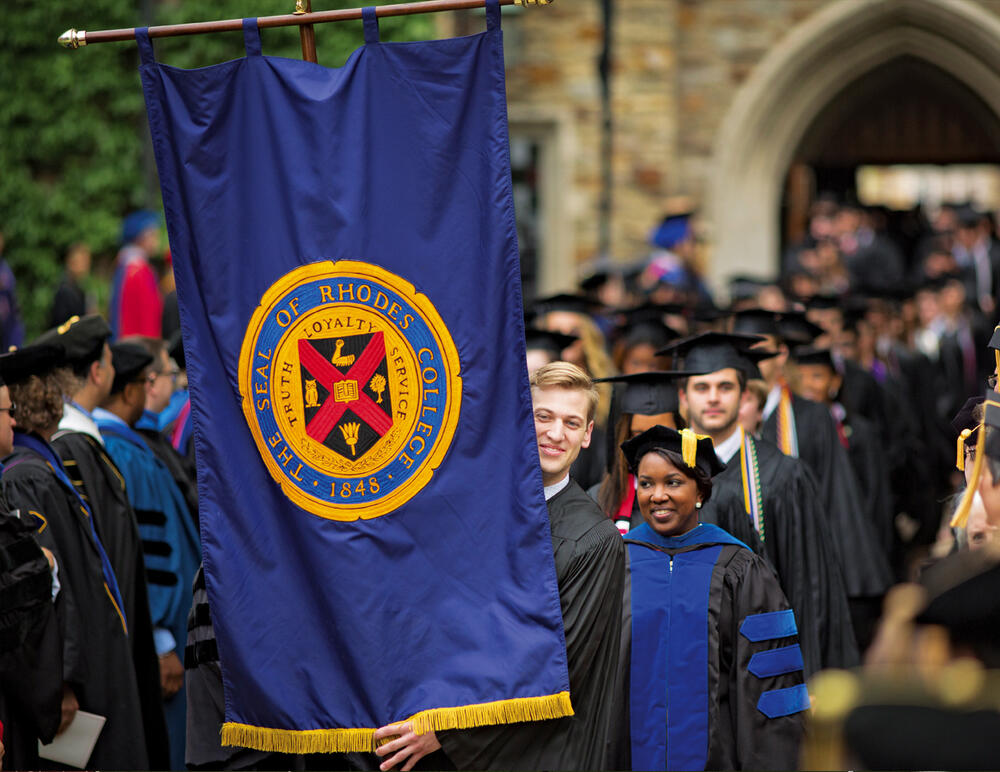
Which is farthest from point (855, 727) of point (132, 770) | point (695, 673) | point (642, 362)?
point (642, 362)

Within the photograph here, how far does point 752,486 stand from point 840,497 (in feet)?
5.77

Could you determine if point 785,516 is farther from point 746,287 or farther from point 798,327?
point 746,287

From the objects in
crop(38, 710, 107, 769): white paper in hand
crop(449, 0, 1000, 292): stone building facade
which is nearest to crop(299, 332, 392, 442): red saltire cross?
crop(38, 710, 107, 769): white paper in hand

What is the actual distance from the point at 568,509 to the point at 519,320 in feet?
1.98

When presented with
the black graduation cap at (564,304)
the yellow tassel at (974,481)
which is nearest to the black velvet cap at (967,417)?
the yellow tassel at (974,481)

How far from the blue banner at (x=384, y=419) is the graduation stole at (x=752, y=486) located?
1775 mm

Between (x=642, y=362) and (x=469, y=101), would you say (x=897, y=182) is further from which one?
(x=469, y=101)

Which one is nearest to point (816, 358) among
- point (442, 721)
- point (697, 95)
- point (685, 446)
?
point (685, 446)

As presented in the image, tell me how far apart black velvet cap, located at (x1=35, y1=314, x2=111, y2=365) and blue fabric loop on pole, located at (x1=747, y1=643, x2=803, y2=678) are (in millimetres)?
2821

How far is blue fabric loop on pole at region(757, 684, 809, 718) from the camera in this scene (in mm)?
4121

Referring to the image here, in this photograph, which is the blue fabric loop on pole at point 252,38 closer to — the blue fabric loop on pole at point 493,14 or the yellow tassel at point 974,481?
the blue fabric loop on pole at point 493,14

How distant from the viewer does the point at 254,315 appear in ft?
12.8

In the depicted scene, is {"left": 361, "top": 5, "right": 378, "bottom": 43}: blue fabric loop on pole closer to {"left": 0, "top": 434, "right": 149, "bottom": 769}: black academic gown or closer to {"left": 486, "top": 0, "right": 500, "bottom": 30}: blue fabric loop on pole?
{"left": 486, "top": 0, "right": 500, "bottom": 30}: blue fabric loop on pole

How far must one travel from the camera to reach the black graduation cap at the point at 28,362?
4.92 m
